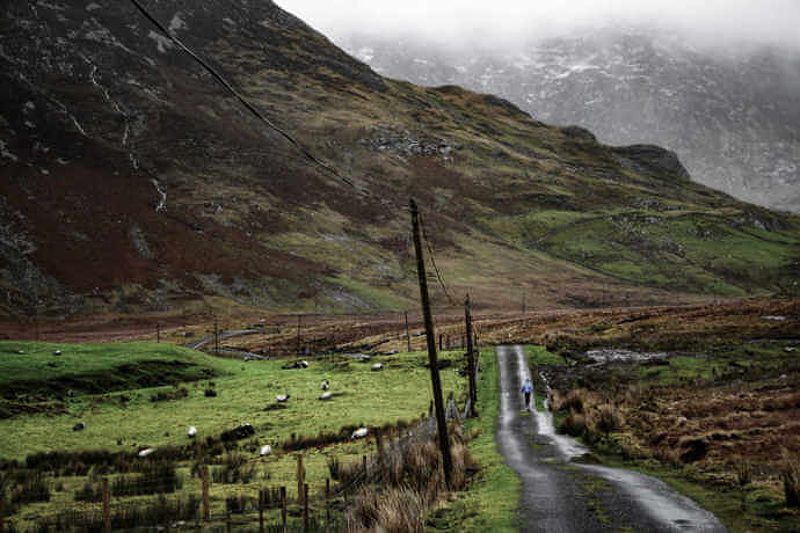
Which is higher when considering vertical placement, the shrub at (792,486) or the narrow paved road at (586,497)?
the shrub at (792,486)

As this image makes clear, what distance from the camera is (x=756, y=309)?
2822 inches

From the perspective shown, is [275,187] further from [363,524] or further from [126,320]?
[363,524]

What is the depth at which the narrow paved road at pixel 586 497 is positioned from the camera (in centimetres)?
1798

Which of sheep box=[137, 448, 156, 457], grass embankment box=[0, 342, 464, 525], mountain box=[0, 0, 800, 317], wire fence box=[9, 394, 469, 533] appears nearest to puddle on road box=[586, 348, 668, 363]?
grass embankment box=[0, 342, 464, 525]

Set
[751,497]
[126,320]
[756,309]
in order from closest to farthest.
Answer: [751,497], [756,309], [126,320]

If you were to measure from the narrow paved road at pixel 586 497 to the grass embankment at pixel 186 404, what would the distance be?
7.53 m

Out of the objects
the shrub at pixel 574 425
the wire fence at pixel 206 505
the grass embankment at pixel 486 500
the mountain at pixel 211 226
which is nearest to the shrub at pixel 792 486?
the grass embankment at pixel 486 500

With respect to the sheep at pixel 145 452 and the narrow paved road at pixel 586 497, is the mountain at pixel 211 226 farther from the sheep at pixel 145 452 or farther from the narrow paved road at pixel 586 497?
the narrow paved road at pixel 586 497

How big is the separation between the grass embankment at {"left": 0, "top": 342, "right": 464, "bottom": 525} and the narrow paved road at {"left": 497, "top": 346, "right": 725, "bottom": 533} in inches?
296

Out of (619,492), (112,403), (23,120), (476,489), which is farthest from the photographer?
(23,120)

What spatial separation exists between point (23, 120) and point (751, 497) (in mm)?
165832

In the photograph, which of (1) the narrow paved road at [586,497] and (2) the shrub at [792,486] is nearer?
(1) the narrow paved road at [586,497]

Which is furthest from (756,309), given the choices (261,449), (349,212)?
(349,212)

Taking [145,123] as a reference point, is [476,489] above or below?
below
